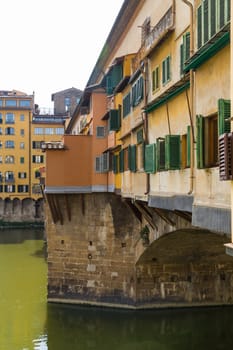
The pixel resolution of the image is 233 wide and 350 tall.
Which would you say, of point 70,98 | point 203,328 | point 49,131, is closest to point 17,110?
point 49,131

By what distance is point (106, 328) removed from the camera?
17.0 metres

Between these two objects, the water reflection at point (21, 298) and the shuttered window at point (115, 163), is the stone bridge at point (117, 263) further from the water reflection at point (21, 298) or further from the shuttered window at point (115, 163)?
the shuttered window at point (115, 163)

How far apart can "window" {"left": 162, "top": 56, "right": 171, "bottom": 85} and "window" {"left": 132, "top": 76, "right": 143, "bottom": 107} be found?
71.4 inches

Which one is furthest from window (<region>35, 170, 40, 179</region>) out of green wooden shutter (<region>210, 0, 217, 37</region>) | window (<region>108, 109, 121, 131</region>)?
green wooden shutter (<region>210, 0, 217, 37</region>)

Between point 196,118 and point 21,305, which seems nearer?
point 196,118

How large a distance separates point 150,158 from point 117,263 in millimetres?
8470

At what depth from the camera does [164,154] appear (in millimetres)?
9781

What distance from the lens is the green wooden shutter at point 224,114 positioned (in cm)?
601

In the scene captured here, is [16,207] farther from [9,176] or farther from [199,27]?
[199,27]

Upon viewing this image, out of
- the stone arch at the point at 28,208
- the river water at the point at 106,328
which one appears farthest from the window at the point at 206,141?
the stone arch at the point at 28,208

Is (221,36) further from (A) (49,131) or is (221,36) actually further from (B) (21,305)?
(A) (49,131)

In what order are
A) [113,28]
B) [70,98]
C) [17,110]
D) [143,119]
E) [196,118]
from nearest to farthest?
1. [196,118]
2. [143,119]
3. [113,28]
4. [17,110]
5. [70,98]

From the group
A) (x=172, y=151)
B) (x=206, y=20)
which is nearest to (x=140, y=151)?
(x=172, y=151)

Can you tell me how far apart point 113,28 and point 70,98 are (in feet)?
142
